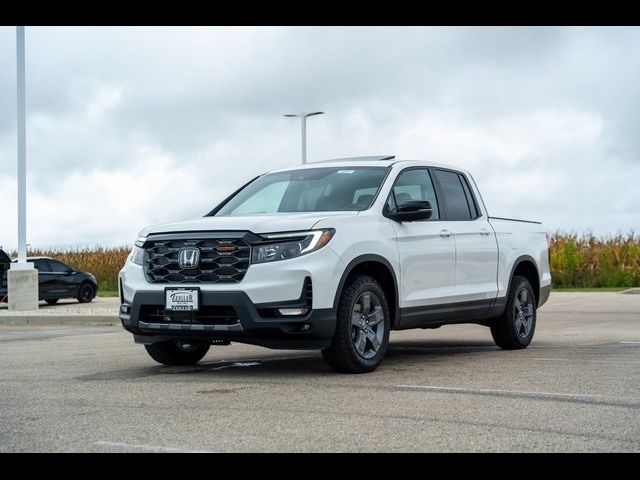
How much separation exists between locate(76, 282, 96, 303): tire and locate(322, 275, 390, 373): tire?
23403 mm

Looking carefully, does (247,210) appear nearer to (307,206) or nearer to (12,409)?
Result: (307,206)

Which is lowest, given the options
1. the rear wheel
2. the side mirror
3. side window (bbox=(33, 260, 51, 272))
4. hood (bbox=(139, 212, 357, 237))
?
the rear wheel

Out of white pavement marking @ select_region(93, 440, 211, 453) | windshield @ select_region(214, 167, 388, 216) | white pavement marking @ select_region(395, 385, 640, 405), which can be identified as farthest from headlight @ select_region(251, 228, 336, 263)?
white pavement marking @ select_region(93, 440, 211, 453)

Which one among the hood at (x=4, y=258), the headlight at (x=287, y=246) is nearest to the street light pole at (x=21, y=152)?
the hood at (x=4, y=258)

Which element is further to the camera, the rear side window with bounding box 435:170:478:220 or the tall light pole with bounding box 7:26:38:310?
the tall light pole with bounding box 7:26:38:310

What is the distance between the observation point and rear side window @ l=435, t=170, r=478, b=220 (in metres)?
10.9

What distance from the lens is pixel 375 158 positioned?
10.8m

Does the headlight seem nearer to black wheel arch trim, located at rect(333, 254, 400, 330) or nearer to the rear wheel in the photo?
black wheel arch trim, located at rect(333, 254, 400, 330)

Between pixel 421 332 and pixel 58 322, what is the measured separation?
26.9ft

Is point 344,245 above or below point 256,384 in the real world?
above

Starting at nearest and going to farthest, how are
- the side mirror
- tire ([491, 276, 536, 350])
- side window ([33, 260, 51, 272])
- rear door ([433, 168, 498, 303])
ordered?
1. the side mirror
2. rear door ([433, 168, 498, 303])
3. tire ([491, 276, 536, 350])
4. side window ([33, 260, 51, 272])
